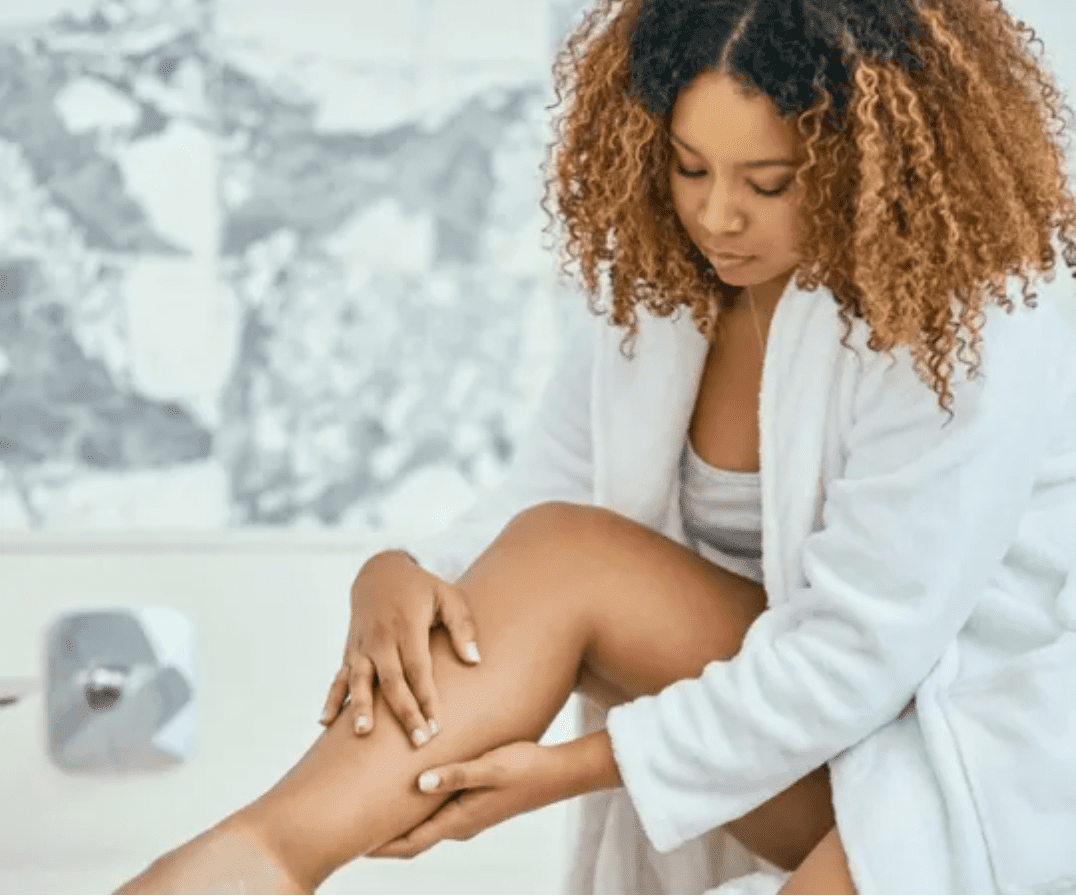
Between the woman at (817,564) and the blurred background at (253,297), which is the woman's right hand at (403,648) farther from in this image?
the blurred background at (253,297)

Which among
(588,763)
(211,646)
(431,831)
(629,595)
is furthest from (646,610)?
(211,646)

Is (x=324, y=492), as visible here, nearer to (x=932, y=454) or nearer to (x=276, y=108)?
→ (x=276, y=108)

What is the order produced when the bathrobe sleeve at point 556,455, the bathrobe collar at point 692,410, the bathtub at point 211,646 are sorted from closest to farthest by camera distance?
the bathrobe collar at point 692,410 → the bathrobe sleeve at point 556,455 → the bathtub at point 211,646

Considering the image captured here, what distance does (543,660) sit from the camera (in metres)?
1.12

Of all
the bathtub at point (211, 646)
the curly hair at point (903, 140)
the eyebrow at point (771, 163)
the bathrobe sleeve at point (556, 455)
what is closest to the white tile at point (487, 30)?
the bathtub at point (211, 646)

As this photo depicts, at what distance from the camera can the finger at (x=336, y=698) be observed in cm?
112

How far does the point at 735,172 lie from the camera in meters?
1.07

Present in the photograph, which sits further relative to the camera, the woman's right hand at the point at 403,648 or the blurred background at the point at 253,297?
the blurred background at the point at 253,297

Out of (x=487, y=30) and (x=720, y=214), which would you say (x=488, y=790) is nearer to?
(x=720, y=214)

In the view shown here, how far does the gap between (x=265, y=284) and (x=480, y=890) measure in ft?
2.69

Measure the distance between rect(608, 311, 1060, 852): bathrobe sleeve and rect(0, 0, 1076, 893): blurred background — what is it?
1.03 m

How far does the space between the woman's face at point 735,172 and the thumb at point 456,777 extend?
1.25 feet

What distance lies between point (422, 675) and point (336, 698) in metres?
0.08

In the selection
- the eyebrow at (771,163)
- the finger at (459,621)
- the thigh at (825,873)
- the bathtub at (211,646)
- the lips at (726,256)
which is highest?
the eyebrow at (771,163)
